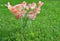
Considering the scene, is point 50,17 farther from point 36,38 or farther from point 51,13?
point 36,38

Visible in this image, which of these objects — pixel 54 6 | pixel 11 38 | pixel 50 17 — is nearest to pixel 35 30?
pixel 11 38

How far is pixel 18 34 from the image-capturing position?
542 cm

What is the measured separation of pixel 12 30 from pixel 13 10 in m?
0.48

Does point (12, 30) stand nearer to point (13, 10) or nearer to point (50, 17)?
point (13, 10)

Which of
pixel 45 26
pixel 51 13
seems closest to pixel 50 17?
pixel 51 13

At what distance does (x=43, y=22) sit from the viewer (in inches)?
278

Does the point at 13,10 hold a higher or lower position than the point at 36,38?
higher

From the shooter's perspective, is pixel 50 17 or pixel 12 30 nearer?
pixel 12 30

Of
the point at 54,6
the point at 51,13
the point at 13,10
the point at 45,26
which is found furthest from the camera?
the point at 54,6

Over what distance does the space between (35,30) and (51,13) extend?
276 cm

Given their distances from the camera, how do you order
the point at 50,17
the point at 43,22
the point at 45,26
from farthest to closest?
1. the point at 50,17
2. the point at 43,22
3. the point at 45,26

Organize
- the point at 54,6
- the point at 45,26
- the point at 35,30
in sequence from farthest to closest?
the point at 54,6 → the point at 45,26 → the point at 35,30

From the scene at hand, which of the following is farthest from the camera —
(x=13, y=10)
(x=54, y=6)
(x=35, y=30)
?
(x=54, y=6)

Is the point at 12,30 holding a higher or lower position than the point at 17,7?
lower
